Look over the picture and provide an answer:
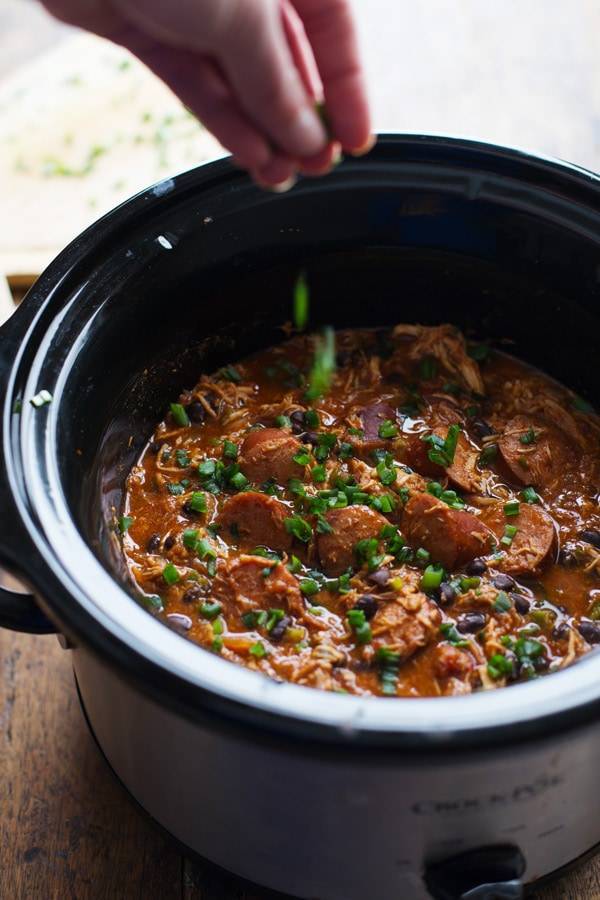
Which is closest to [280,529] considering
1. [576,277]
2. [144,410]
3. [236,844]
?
[144,410]

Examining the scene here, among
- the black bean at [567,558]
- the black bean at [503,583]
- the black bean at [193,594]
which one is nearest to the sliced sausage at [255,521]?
the black bean at [193,594]

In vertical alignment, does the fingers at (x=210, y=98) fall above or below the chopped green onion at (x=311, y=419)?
above

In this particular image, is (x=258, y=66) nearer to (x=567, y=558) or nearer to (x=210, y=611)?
(x=210, y=611)

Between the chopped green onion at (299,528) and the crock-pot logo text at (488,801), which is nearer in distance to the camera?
the crock-pot logo text at (488,801)

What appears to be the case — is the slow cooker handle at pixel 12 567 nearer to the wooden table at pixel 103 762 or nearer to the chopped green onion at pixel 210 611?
the chopped green onion at pixel 210 611

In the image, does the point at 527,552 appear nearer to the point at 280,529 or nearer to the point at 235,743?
the point at 280,529

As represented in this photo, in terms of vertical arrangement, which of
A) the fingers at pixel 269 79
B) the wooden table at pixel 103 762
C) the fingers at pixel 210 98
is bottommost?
the wooden table at pixel 103 762

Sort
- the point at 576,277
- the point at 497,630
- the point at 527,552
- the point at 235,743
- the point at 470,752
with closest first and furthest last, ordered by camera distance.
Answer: the point at 470,752, the point at 235,743, the point at 497,630, the point at 527,552, the point at 576,277
